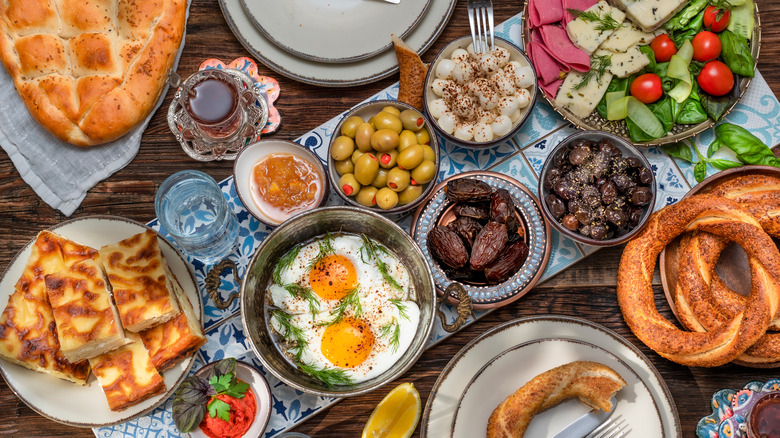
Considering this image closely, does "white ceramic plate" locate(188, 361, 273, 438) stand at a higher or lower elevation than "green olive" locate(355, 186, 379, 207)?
lower

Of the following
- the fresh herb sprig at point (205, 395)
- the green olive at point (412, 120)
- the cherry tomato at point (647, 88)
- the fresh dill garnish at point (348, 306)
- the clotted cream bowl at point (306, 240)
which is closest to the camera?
the clotted cream bowl at point (306, 240)

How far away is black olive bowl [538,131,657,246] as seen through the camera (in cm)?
284

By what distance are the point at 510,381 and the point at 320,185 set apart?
1377mm

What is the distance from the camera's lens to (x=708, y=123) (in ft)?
9.87

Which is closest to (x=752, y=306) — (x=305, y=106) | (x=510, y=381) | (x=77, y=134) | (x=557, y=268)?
(x=557, y=268)

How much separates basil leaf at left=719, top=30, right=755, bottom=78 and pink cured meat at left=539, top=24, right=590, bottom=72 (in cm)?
73

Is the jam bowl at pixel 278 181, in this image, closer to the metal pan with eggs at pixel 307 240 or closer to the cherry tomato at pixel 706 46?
the metal pan with eggs at pixel 307 240

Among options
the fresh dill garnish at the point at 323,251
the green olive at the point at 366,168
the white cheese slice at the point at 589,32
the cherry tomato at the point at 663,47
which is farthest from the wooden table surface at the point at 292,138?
the fresh dill garnish at the point at 323,251

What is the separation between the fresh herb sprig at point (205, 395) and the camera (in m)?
2.68

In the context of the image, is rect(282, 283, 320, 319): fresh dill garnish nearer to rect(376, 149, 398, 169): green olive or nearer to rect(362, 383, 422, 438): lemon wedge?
rect(362, 383, 422, 438): lemon wedge

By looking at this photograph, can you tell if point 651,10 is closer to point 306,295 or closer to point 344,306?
point 344,306

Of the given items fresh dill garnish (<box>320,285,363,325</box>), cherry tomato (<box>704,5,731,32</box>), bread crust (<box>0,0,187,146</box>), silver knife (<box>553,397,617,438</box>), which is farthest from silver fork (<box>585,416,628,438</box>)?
bread crust (<box>0,0,187,146</box>)

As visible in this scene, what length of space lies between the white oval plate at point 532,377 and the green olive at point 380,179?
3.34 feet

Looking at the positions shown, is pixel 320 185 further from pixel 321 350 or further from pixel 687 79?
pixel 687 79
